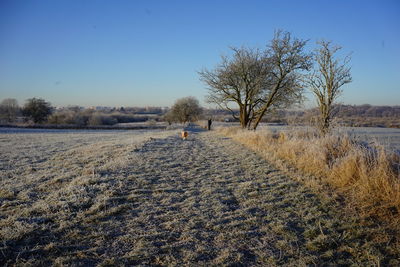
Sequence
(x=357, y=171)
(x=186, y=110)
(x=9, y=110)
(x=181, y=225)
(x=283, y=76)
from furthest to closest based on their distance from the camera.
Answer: (x=9, y=110) < (x=186, y=110) < (x=283, y=76) < (x=357, y=171) < (x=181, y=225)

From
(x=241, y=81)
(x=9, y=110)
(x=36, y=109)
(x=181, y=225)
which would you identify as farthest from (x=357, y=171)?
(x=9, y=110)

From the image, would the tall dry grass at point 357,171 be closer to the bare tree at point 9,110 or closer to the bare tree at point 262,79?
the bare tree at point 262,79

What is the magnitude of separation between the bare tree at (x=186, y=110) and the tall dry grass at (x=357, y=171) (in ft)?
135

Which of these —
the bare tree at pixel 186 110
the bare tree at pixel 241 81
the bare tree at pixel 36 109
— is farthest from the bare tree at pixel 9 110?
the bare tree at pixel 241 81

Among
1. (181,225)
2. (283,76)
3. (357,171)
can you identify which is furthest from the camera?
(283,76)

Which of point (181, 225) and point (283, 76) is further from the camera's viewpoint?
point (283, 76)

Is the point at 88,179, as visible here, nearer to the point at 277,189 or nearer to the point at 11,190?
the point at 11,190

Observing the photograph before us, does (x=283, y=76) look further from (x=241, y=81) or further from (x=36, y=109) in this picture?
(x=36, y=109)

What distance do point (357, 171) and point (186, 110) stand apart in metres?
44.4

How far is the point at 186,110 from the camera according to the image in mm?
48312

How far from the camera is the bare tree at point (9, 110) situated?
52.2 meters

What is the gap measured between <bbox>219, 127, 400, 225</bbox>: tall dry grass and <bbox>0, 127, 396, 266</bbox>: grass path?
2.15 feet

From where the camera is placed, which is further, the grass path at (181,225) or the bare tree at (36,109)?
the bare tree at (36,109)

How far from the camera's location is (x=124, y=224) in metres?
3.17
